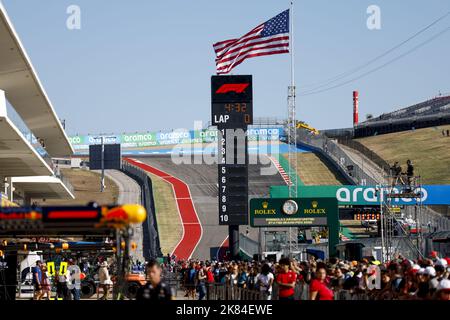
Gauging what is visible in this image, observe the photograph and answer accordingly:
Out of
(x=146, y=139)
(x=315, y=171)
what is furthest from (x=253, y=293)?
(x=146, y=139)

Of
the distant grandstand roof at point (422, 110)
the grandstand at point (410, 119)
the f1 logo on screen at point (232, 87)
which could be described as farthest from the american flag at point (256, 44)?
the distant grandstand roof at point (422, 110)

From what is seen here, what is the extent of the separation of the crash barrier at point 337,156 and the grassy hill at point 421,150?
19.5ft

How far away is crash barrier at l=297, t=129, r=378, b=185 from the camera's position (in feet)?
292

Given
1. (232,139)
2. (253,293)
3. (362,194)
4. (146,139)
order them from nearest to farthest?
(253,293)
(232,139)
(362,194)
(146,139)

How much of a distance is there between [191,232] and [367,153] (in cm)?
3944

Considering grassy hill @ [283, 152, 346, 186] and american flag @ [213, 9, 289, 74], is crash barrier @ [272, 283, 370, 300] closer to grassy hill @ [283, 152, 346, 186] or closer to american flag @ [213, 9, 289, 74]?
american flag @ [213, 9, 289, 74]

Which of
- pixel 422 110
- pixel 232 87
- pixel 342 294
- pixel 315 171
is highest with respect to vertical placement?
pixel 422 110

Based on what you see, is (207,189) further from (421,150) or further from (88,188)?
(421,150)

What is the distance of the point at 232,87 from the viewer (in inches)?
1997

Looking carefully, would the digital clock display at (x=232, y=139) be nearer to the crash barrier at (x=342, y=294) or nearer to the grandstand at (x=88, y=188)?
the grandstand at (x=88, y=188)

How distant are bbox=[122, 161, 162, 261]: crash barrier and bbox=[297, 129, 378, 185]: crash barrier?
18148mm

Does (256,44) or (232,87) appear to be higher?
(256,44)

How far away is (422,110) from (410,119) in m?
5.04

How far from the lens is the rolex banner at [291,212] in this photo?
46625 millimetres
